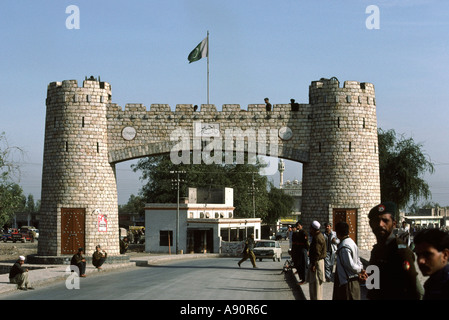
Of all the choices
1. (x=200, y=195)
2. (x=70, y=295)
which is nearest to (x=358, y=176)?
(x=70, y=295)

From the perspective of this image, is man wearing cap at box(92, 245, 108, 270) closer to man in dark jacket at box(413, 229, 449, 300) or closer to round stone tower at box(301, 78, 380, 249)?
round stone tower at box(301, 78, 380, 249)

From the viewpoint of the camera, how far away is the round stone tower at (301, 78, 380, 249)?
2805 cm

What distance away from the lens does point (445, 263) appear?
5492 mm

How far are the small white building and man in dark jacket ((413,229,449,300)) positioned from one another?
147 ft

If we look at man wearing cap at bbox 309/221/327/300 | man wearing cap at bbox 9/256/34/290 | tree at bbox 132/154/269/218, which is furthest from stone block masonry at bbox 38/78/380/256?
tree at bbox 132/154/269/218

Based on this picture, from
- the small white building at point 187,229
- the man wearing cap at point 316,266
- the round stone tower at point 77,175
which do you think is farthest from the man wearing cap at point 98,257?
the small white building at point 187,229

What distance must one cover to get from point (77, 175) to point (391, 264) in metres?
23.1

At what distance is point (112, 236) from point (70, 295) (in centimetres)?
1421

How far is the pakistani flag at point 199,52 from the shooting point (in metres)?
31.8

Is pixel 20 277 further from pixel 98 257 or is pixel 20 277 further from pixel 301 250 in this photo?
pixel 301 250

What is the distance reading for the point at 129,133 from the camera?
29.1 meters

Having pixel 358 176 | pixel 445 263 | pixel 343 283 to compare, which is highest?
pixel 358 176

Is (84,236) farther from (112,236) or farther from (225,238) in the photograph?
(225,238)

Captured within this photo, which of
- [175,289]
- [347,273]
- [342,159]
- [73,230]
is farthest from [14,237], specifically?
[347,273]
